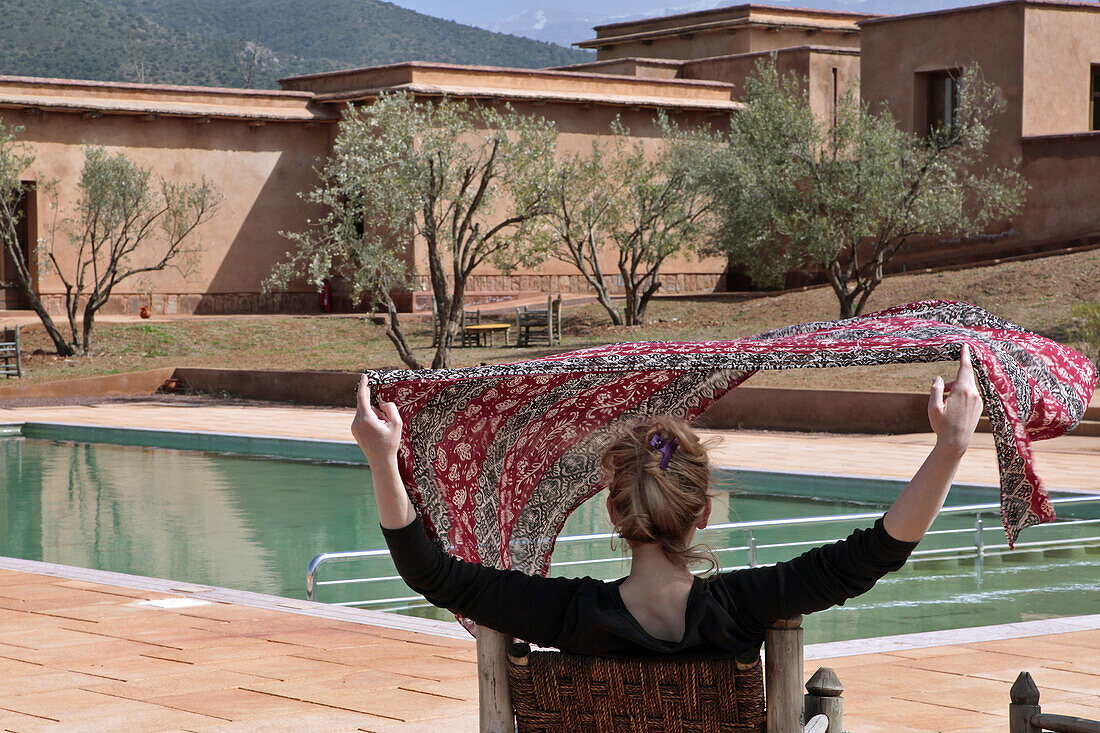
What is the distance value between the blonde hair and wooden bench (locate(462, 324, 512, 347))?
68.9 feet

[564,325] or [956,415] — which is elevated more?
[956,415]

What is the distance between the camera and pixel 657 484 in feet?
7.88

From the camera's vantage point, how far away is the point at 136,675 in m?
5.27

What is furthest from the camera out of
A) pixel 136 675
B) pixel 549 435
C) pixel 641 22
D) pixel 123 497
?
pixel 641 22

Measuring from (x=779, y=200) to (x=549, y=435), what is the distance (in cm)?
1895

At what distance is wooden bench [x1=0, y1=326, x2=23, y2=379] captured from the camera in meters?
21.7

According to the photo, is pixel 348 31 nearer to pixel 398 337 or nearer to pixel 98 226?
pixel 98 226

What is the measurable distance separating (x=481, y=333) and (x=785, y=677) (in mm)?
21963

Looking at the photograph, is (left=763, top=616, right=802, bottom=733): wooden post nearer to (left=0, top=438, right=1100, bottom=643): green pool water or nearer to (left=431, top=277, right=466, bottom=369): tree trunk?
(left=0, top=438, right=1100, bottom=643): green pool water

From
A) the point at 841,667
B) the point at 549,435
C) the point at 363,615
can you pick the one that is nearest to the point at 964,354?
the point at 549,435

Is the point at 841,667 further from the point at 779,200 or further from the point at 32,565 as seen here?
the point at 779,200

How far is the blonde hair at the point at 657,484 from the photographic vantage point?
2.40 meters

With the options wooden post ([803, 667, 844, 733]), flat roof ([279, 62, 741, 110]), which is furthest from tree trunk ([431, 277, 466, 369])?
wooden post ([803, 667, 844, 733])

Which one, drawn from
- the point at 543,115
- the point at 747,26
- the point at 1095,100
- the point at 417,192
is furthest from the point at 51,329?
the point at 1095,100
